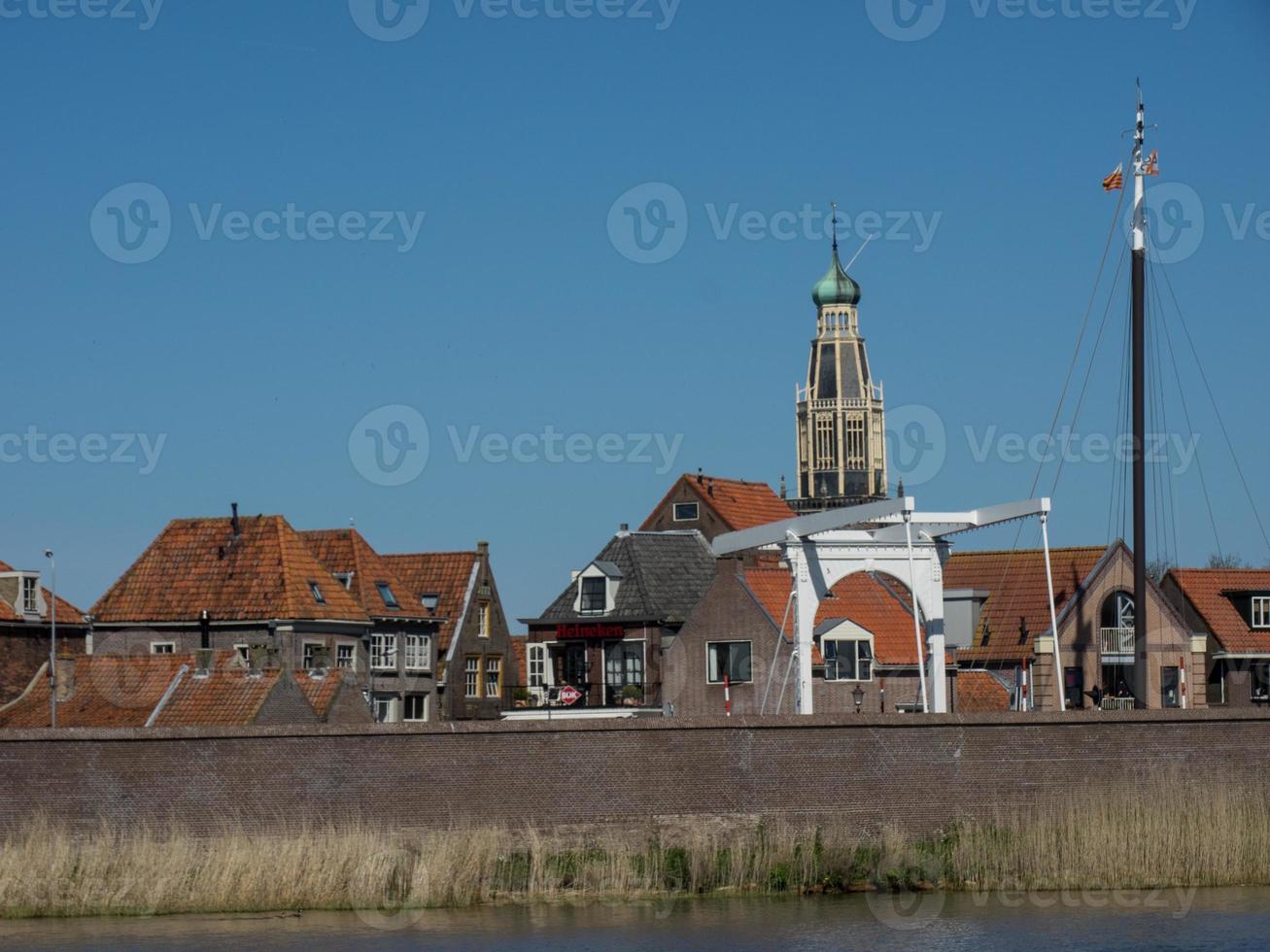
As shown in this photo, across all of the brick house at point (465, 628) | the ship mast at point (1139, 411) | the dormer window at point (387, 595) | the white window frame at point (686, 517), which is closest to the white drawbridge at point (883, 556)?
the ship mast at point (1139, 411)

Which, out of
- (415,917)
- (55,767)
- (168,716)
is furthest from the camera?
(168,716)

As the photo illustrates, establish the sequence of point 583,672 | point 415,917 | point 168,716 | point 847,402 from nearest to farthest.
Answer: point 415,917 < point 168,716 < point 583,672 < point 847,402

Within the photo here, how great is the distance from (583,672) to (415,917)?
26829 millimetres

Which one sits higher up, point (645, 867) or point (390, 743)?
point (390, 743)

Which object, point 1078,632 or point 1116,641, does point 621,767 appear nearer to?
point 1078,632

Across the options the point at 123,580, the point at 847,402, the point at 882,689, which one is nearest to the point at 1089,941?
the point at 882,689

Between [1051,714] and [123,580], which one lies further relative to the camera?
[123,580]

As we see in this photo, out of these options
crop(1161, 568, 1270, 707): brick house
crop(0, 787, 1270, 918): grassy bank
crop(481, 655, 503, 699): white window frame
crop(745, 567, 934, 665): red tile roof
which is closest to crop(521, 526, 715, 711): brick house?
crop(745, 567, 934, 665): red tile roof

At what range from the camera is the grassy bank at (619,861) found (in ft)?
86.0

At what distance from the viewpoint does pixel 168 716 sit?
117 ft

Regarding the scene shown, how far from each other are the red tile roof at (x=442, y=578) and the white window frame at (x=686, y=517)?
1193 centimetres

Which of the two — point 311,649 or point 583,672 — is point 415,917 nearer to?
point 311,649

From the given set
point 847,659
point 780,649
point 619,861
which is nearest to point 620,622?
point 780,649

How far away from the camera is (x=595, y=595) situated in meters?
53.3
